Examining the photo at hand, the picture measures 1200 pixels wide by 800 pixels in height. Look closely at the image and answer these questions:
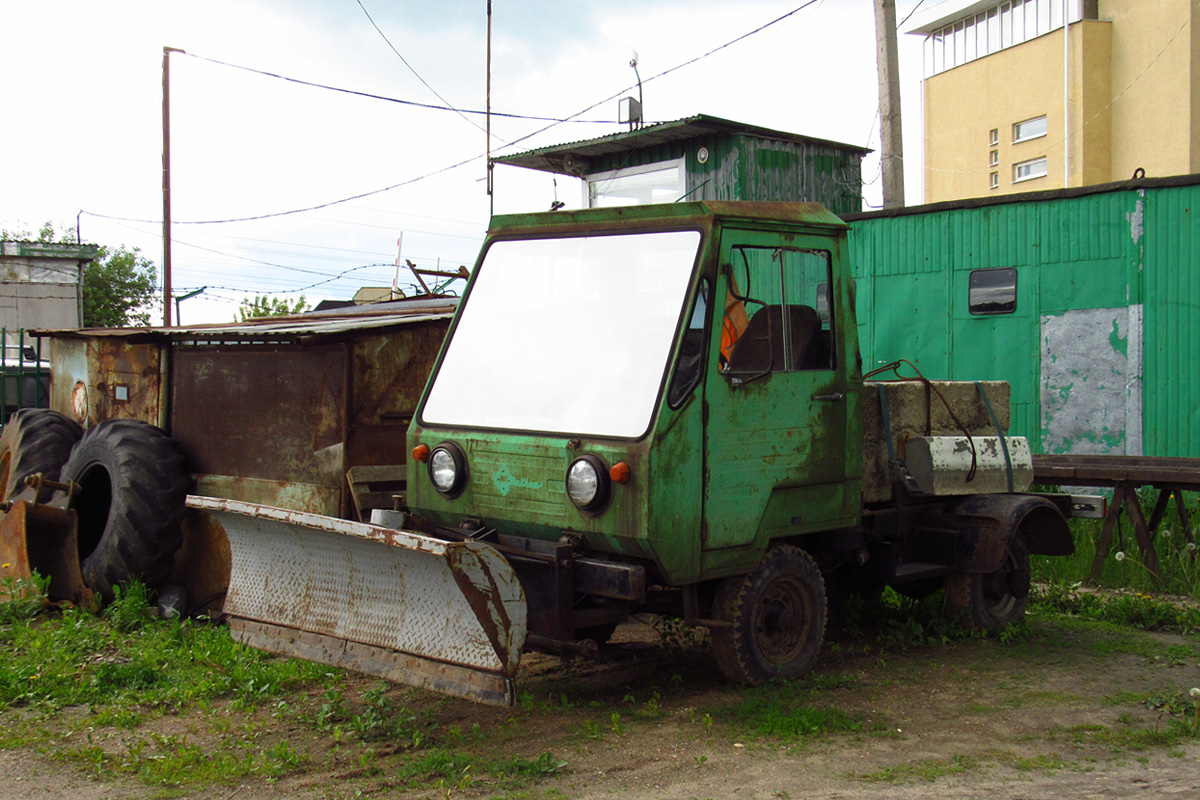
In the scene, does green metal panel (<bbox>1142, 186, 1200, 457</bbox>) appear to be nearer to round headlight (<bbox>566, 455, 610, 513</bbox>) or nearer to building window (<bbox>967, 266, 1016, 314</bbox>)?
building window (<bbox>967, 266, 1016, 314</bbox>)

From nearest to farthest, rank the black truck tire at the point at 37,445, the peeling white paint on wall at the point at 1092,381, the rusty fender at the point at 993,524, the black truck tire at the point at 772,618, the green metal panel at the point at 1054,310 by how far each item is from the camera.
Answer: the black truck tire at the point at 772,618 < the rusty fender at the point at 993,524 < the black truck tire at the point at 37,445 < the green metal panel at the point at 1054,310 < the peeling white paint on wall at the point at 1092,381

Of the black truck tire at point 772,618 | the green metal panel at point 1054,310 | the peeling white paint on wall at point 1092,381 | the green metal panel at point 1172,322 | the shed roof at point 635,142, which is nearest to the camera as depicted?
the black truck tire at point 772,618

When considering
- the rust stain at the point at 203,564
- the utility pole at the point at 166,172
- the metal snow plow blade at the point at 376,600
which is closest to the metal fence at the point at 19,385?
the rust stain at the point at 203,564

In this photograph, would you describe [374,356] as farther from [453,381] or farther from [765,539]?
[765,539]

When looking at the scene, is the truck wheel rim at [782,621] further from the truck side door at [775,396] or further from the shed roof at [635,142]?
the shed roof at [635,142]

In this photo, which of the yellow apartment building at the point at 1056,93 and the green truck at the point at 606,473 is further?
the yellow apartment building at the point at 1056,93

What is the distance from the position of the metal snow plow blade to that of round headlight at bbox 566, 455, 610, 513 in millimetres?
516

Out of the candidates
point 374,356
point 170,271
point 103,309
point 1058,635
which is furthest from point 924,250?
point 103,309

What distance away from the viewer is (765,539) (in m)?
5.22

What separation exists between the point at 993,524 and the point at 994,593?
0.72m

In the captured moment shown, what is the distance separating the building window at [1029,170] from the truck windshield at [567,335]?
2672 centimetres

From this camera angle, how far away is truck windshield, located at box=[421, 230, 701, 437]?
4.91 metres

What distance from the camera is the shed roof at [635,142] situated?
1465 centimetres

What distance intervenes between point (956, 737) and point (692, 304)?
2.30 meters
